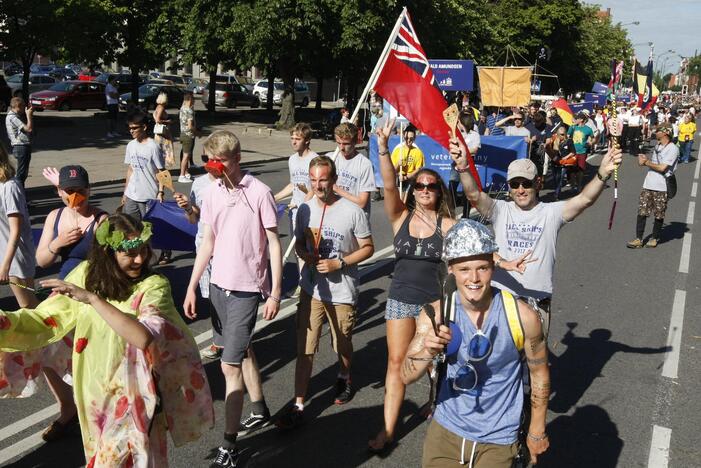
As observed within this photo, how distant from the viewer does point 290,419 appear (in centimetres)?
484

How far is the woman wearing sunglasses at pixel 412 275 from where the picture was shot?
14.9ft

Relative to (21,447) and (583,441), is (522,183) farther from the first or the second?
(21,447)

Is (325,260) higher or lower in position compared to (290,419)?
higher

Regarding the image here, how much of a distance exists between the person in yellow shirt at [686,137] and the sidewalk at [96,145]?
12.7m

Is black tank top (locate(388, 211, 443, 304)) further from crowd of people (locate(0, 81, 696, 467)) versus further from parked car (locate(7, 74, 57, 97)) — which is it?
parked car (locate(7, 74, 57, 97))

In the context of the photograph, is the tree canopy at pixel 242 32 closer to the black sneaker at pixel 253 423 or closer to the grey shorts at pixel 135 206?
the grey shorts at pixel 135 206

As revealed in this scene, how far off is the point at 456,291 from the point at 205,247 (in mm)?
2041

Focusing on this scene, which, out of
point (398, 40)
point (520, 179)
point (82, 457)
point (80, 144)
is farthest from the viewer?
point (80, 144)

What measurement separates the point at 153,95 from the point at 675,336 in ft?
104

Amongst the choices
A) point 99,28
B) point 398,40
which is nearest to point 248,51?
→ point 99,28

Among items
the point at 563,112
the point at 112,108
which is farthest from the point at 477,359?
the point at 112,108

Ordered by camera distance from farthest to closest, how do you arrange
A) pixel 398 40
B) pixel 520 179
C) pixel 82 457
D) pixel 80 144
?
pixel 80 144, pixel 398 40, pixel 520 179, pixel 82 457

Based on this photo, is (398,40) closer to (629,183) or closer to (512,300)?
(512,300)

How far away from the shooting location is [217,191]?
4570 mm
